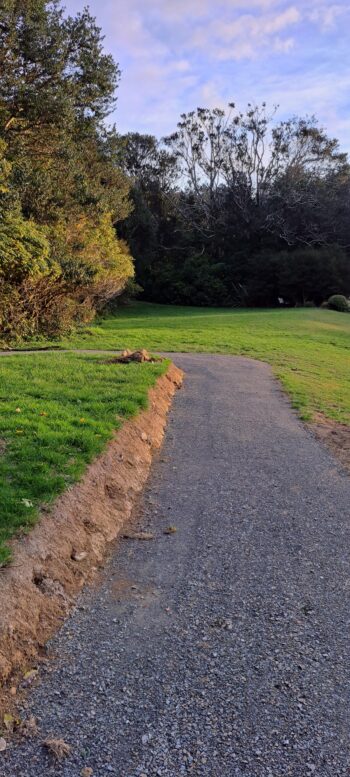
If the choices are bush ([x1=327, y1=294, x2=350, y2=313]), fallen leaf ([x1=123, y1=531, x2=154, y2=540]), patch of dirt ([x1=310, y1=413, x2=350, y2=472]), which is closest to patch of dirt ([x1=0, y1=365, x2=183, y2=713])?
fallen leaf ([x1=123, y1=531, x2=154, y2=540])

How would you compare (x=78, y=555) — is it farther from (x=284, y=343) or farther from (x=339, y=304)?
(x=339, y=304)

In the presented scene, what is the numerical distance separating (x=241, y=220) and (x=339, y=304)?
56.2 ft

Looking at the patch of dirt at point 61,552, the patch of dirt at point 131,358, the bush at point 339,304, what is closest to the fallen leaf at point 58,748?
the patch of dirt at point 61,552

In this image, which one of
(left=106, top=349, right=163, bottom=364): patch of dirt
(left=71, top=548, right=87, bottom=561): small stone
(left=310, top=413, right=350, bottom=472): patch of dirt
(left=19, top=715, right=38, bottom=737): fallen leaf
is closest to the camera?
(left=19, top=715, right=38, bottom=737): fallen leaf

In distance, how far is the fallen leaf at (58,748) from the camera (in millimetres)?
2518

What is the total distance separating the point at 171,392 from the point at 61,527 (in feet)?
21.2

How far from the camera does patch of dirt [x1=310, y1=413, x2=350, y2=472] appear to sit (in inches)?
298

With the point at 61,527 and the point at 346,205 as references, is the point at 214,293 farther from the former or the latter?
the point at 61,527

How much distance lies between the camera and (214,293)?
48.8 meters

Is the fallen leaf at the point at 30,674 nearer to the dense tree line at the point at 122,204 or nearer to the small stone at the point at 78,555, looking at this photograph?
the small stone at the point at 78,555

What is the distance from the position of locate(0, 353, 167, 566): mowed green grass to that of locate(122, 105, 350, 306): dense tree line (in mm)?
35805

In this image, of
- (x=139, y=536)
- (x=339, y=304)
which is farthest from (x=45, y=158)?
(x=339, y=304)

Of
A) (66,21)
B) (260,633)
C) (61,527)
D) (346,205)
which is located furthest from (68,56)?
(346,205)

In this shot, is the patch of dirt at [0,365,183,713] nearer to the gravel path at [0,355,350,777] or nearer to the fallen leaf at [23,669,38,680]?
the fallen leaf at [23,669,38,680]
